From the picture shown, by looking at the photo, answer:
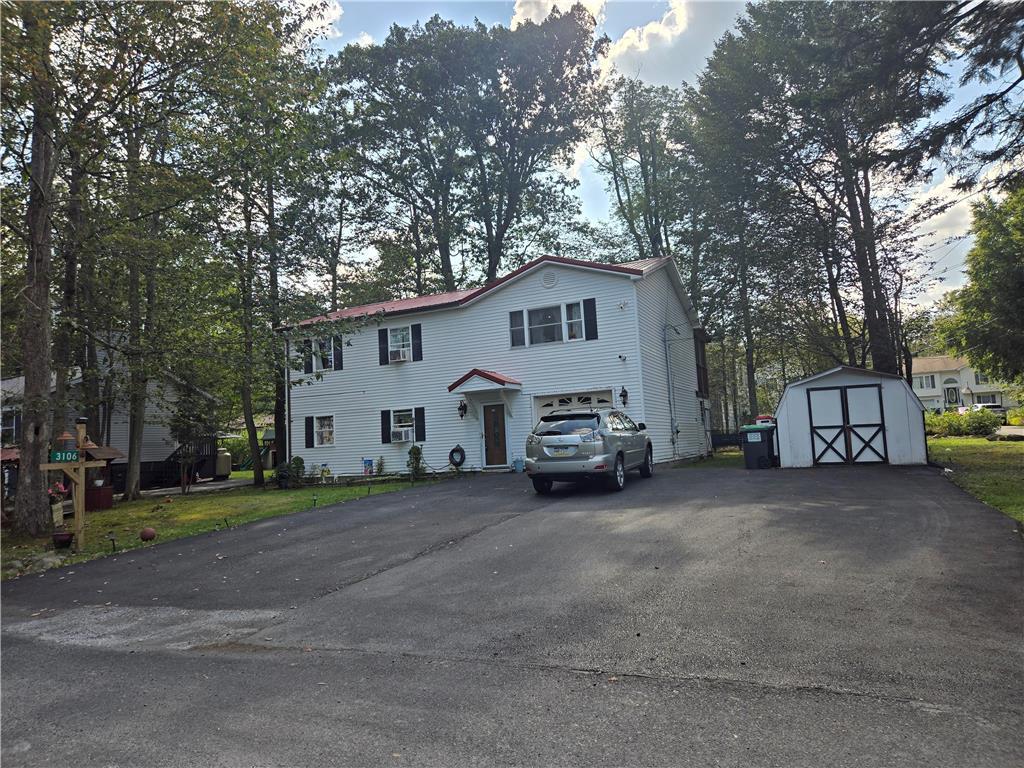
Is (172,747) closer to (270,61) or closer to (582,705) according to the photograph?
(582,705)

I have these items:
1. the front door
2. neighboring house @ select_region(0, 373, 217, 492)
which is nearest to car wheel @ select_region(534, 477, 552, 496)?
the front door

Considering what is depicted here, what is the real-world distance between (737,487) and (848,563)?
6.39 metres

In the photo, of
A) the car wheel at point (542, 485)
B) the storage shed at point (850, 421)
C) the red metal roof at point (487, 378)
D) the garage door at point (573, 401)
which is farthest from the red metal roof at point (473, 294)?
the car wheel at point (542, 485)

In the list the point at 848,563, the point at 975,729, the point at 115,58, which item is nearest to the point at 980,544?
the point at 848,563

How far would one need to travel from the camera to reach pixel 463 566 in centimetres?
756

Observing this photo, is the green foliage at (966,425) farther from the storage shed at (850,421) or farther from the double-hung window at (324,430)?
the double-hung window at (324,430)

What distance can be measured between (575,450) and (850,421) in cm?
962

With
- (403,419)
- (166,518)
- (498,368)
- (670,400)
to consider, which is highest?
(498,368)

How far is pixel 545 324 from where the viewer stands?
67.7 feet

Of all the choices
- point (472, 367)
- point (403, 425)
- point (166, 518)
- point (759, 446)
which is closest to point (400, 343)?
point (403, 425)

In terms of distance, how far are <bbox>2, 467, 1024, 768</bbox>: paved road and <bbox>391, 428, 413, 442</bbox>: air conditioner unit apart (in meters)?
12.7

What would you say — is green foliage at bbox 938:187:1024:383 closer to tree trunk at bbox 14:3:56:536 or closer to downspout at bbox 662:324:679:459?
downspout at bbox 662:324:679:459

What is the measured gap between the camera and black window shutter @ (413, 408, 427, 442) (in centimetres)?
2199

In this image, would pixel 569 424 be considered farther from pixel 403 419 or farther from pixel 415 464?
pixel 403 419
